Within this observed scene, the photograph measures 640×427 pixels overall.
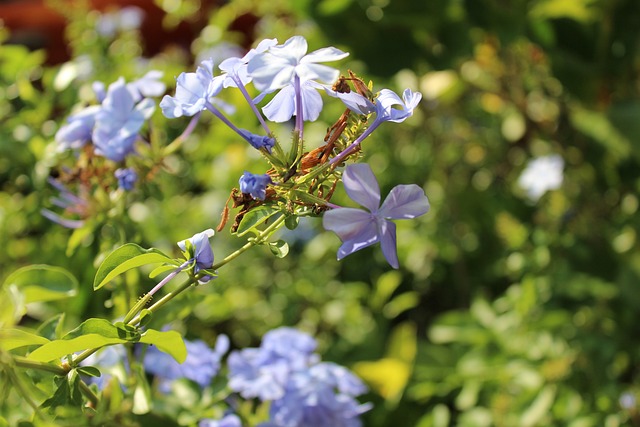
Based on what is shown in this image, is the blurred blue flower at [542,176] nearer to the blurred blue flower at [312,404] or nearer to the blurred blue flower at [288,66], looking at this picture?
the blurred blue flower at [312,404]

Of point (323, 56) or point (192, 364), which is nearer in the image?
point (323, 56)

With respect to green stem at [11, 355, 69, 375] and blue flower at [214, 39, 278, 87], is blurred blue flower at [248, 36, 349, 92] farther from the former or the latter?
green stem at [11, 355, 69, 375]

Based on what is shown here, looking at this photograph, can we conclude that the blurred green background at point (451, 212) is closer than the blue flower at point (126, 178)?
No

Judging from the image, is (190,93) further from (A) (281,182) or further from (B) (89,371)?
(B) (89,371)

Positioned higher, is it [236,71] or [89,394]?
[236,71]

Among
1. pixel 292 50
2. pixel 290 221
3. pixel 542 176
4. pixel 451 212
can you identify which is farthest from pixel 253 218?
pixel 451 212

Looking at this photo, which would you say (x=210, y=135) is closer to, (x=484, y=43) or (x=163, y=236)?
(x=163, y=236)

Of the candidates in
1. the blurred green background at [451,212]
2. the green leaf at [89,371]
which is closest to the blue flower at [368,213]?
the green leaf at [89,371]

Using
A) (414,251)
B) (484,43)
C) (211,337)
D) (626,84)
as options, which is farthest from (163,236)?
(626,84)
